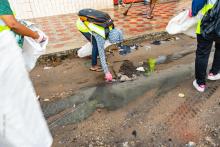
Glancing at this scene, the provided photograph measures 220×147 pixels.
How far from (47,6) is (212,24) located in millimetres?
5754

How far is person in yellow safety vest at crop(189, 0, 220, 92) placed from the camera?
9.32 ft

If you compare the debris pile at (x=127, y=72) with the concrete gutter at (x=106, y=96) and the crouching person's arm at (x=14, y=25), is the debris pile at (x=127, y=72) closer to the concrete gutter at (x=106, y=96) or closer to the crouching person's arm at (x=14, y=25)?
the concrete gutter at (x=106, y=96)

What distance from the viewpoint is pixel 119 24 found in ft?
20.7

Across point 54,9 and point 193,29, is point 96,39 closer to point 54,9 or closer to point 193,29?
→ point 193,29

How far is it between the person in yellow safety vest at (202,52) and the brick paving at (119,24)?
2.24m

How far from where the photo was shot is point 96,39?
359 cm

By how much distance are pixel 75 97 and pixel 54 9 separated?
4.90 metres

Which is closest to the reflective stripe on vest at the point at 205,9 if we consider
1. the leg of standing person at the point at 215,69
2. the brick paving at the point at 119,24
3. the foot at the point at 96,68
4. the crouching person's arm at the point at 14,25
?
the leg of standing person at the point at 215,69

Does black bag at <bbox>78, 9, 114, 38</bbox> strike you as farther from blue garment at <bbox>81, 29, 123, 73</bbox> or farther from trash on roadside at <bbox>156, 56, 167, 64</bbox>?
trash on roadside at <bbox>156, 56, 167, 64</bbox>

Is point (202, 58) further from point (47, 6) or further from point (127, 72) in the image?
point (47, 6)

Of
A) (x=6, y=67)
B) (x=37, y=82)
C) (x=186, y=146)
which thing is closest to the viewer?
(x=6, y=67)

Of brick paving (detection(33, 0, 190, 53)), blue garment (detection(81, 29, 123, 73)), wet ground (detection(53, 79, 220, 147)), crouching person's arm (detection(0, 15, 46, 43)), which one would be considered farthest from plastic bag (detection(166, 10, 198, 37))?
brick paving (detection(33, 0, 190, 53))

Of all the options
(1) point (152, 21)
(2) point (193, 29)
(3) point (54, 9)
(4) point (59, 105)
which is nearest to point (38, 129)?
(4) point (59, 105)

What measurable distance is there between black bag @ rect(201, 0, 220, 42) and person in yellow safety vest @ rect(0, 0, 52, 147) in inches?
79.8
